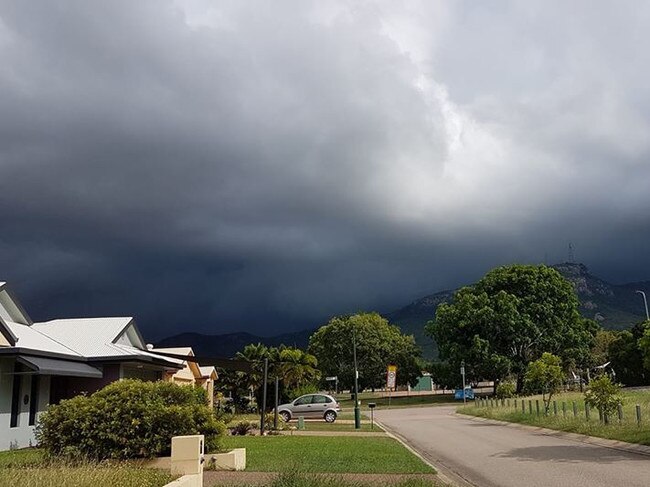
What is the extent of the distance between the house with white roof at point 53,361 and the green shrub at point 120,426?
20.2ft

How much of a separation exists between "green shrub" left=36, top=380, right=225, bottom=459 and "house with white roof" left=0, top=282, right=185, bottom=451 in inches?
242

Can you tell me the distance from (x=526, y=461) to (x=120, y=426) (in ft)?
33.3

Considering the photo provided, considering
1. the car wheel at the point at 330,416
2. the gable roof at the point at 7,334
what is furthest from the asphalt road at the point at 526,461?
the gable roof at the point at 7,334

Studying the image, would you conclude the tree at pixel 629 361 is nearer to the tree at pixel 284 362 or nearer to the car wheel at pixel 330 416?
the tree at pixel 284 362

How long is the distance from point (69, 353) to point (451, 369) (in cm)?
4627

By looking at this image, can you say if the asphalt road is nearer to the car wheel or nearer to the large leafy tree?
the car wheel

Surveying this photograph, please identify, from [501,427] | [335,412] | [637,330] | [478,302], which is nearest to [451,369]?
[478,302]

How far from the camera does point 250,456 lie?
712 inches

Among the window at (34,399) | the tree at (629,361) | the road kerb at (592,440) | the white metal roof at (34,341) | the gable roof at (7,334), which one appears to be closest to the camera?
the road kerb at (592,440)

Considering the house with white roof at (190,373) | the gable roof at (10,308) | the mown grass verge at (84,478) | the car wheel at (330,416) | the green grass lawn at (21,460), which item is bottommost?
the car wheel at (330,416)

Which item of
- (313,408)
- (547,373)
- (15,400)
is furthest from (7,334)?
(547,373)

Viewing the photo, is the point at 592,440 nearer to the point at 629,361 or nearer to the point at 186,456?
the point at 186,456

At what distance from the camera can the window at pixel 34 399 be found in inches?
942

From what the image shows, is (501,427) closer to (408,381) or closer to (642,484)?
(642,484)
